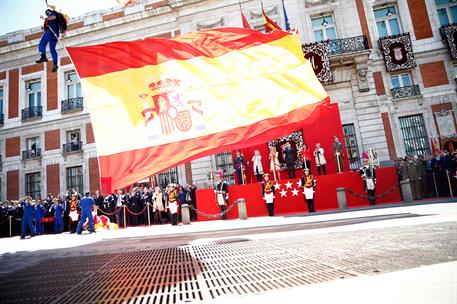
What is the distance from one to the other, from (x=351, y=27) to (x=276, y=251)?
63.1ft

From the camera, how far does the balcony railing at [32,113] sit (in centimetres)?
2259

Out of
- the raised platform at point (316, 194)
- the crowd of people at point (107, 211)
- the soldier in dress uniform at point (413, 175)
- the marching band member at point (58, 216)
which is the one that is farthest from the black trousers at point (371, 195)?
the marching band member at point (58, 216)

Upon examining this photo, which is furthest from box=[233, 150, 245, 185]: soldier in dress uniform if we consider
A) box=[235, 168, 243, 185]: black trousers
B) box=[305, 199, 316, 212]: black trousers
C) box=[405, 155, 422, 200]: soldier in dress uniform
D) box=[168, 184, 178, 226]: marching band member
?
box=[405, 155, 422, 200]: soldier in dress uniform

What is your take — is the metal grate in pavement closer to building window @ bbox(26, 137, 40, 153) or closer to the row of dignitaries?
the row of dignitaries

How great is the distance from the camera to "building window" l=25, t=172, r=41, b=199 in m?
21.8

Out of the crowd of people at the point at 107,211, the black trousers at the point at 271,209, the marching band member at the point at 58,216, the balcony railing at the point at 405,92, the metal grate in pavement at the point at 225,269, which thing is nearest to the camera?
the metal grate in pavement at the point at 225,269

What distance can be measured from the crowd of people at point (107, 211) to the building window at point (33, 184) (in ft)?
Answer: 23.7

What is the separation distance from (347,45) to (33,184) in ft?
82.3

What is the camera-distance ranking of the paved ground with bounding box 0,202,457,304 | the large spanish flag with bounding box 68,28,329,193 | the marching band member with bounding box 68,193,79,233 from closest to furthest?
the paved ground with bounding box 0,202,457,304 < the large spanish flag with bounding box 68,28,329,193 < the marching band member with bounding box 68,193,79,233

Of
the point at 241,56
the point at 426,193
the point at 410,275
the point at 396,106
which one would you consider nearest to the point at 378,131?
the point at 396,106

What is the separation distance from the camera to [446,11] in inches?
747

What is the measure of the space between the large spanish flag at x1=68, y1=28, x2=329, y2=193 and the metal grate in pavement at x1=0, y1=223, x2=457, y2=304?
4.12ft

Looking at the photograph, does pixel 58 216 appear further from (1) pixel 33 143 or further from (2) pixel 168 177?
(1) pixel 33 143

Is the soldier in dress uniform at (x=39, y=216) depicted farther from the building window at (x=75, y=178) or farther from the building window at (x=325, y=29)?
the building window at (x=325, y=29)
